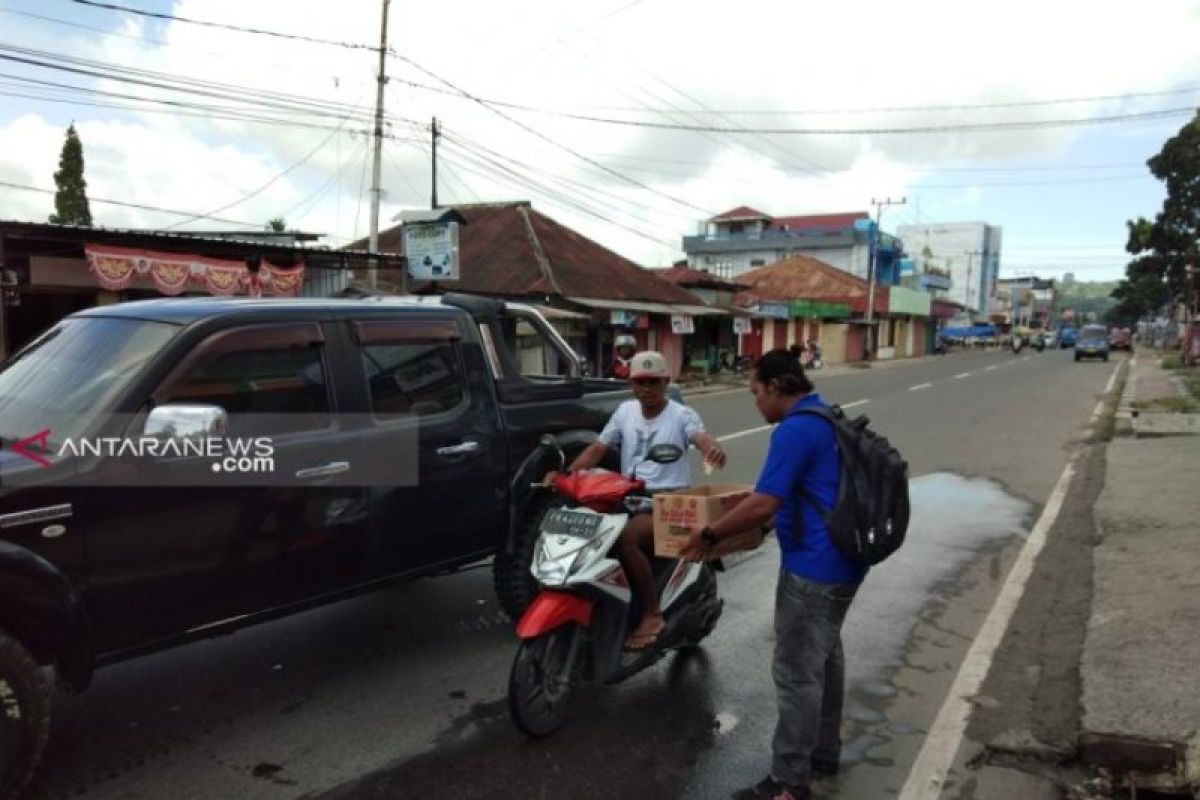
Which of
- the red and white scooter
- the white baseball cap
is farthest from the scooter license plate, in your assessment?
the white baseball cap

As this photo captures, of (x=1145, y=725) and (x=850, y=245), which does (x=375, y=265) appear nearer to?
(x=1145, y=725)

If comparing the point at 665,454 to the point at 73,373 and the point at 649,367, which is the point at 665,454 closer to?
the point at 649,367

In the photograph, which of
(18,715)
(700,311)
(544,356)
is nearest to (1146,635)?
(544,356)

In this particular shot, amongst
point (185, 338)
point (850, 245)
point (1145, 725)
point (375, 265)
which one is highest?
point (850, 245)

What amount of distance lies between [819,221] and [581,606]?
9242 cm

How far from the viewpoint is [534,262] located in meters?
25.8

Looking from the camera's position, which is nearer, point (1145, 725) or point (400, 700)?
point (1145, 725)

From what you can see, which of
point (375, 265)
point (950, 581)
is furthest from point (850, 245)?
point (950, 581)

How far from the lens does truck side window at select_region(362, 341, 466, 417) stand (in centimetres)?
438

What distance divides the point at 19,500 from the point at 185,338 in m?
0.91

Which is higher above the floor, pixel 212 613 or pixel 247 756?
pixel 212 613

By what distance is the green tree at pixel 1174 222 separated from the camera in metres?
44.1

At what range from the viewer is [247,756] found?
11.9 feet

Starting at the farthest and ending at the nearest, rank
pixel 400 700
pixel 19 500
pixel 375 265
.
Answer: pixel 375 265, pixel 400 700, pixel 19 500
